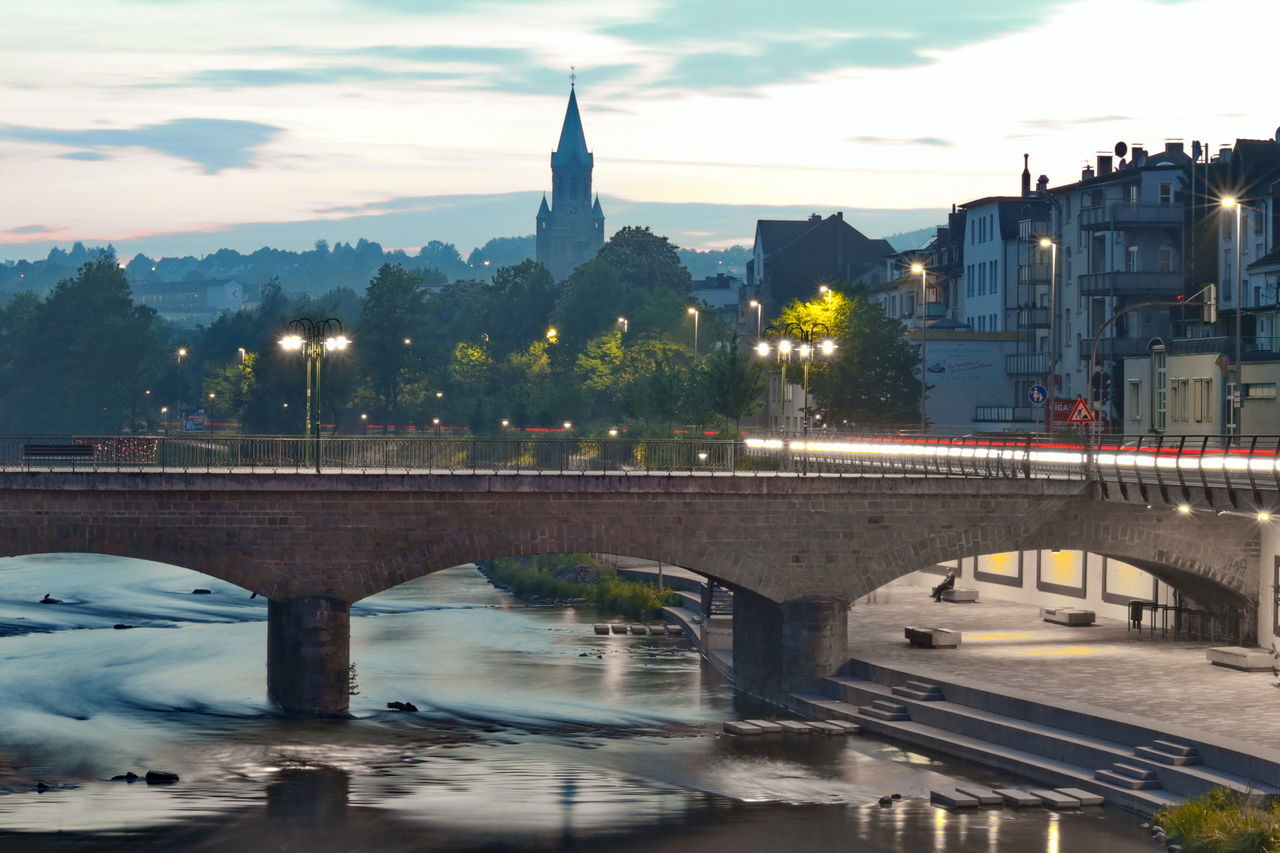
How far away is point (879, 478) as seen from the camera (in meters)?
54.2

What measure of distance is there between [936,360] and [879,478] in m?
56.5

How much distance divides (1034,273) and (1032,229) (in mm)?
2743

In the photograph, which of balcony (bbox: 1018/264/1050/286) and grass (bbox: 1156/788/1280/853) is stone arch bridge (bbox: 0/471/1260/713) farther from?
balcony (bbox: 1018/264/1050/286)

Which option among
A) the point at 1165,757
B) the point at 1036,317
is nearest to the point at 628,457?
the point at 1165,757

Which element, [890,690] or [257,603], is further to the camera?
[257,603]

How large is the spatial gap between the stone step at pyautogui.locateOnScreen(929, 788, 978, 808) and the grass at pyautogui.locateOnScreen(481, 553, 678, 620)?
3876 centimetres

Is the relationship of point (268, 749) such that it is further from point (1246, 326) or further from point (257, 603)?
point (1246, 326)

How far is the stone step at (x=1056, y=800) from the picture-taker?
1564 inches

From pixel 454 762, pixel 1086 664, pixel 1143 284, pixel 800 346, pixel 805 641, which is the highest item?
pixel 1143 284

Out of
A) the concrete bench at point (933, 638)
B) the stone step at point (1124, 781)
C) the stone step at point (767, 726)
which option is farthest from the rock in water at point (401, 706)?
the stone step at point (1124, 781)

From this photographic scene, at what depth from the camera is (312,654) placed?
50688mm

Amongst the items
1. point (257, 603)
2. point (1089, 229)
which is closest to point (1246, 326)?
point (1089, 229)

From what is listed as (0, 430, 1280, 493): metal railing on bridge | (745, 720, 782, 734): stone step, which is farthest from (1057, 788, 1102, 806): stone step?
(745, 720, 782, 734): stone step

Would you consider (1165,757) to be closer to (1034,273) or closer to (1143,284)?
(1143,284)
